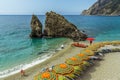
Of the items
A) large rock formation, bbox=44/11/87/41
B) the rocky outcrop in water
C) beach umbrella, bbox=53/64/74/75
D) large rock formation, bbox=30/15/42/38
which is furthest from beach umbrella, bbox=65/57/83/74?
large rock formation, bbox=30/15/42/38

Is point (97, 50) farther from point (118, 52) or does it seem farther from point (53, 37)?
point (53, 37)

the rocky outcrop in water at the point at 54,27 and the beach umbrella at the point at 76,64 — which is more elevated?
the rocky outcrop in water at the point at 54,27

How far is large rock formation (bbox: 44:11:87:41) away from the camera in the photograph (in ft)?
187

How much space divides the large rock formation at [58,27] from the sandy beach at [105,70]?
91.9 ft

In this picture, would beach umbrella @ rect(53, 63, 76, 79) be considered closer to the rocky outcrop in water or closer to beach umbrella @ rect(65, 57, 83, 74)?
beach umbrella @ rect(65, 57, 83, 74)

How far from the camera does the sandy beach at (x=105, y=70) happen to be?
21.6 metres

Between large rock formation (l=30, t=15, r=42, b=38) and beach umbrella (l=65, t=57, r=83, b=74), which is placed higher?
large rock formation (l=30, t=15, r=42, b=38)

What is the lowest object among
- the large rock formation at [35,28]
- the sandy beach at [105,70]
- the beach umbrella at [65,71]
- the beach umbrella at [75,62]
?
the sandy beach at [105,70]

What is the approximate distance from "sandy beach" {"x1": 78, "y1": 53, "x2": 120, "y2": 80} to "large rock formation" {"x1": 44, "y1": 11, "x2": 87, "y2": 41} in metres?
28.0

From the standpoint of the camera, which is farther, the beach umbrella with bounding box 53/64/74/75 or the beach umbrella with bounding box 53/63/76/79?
the beach umbrella with bounding box 53/64/74/75

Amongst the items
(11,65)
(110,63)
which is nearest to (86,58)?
(110,63)

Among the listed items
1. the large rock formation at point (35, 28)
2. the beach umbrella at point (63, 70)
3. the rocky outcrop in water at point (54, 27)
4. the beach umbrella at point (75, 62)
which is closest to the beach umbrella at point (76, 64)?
the beach umbrella at point (75, 62)

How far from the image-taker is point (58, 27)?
59.9 m

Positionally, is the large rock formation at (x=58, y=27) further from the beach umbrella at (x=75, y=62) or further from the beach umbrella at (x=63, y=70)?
the beach umbrella at (x=63, y=70)
